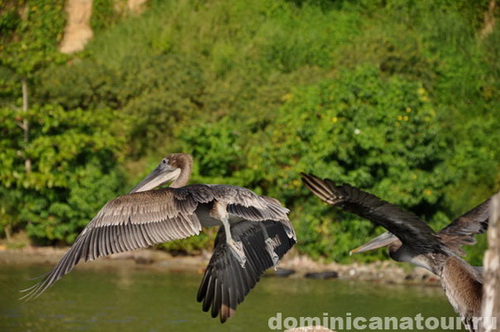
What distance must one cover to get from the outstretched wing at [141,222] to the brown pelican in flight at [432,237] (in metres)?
1.11

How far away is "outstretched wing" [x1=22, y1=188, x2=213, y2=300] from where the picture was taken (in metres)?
6.92

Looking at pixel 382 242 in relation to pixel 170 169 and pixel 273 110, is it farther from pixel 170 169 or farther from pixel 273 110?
pixel 273 110

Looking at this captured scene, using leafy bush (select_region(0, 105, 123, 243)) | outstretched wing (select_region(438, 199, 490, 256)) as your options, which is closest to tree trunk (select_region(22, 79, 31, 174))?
leafy bush (select_region(0, 105, 123, 243))

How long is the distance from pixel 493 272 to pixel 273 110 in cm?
1119

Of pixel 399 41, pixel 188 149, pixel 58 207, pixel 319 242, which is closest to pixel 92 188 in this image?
pixel 58 207

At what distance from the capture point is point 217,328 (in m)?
10.9

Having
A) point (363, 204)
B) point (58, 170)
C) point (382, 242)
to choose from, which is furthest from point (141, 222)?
point (58, 170)

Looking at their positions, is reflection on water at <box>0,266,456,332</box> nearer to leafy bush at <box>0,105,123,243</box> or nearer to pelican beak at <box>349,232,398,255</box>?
leafy bush at <box>0,105,123,243</box>

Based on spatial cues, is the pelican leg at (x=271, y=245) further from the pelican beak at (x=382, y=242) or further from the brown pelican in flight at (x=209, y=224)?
the pelican beak at (x=382, y=242)

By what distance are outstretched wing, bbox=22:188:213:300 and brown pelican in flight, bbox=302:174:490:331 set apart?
111 cm

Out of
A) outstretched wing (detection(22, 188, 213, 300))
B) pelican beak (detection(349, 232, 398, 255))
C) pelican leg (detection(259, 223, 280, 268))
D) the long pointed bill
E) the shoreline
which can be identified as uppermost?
the long pointed bill

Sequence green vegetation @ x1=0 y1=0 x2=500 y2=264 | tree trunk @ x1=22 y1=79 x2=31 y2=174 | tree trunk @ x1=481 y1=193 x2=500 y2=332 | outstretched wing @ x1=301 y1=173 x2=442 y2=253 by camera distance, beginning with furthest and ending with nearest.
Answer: tree trunk @ x1=22 y1=79 x2=31 y2=174 < green vegetation @ x1=0 y1=0 x2=500 y2=264 < outstretched wing @ x1=301 y1=173 x2=442 y2=253 < tree trunk @ x1=481 y1=193 x2=500 y2=332

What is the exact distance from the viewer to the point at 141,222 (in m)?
7.09

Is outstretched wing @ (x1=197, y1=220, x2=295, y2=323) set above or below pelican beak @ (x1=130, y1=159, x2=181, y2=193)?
below
